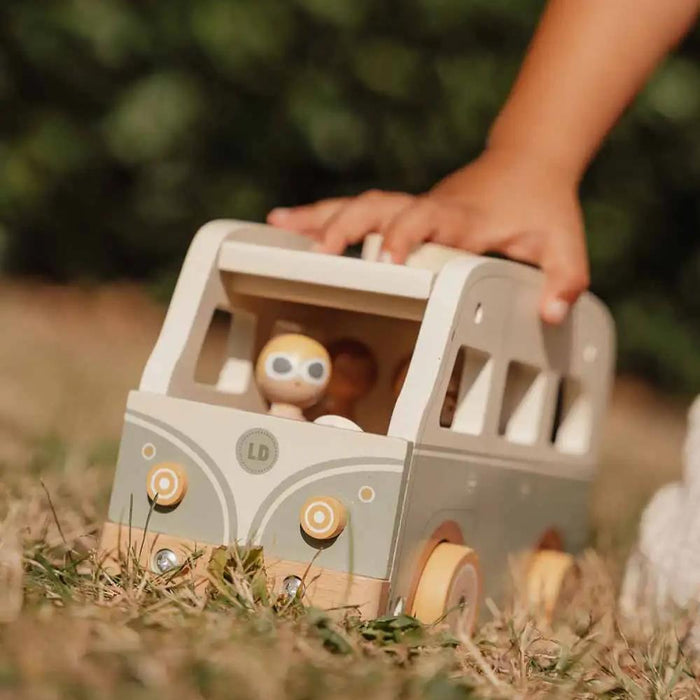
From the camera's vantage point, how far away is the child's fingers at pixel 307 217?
5.18ft

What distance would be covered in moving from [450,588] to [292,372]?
0.30 meters

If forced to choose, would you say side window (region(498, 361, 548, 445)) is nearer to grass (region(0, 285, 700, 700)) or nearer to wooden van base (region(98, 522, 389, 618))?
grass (region(0, 285, 700, 700))

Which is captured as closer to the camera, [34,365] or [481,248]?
[481,248]

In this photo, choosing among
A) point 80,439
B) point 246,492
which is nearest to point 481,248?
point 246,492

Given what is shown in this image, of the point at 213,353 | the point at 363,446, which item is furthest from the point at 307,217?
the point at 213,353

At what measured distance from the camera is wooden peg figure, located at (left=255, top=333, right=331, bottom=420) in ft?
4.64

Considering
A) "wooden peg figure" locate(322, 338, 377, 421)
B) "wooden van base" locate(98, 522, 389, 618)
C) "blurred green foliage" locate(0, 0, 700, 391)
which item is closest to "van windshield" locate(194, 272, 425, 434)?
"wooden peg figure" locate(322, 338, 377, 421)

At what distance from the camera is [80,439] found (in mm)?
2188

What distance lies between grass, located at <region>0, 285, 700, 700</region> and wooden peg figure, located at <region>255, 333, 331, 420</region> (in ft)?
0.84

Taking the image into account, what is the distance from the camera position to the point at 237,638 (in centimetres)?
94

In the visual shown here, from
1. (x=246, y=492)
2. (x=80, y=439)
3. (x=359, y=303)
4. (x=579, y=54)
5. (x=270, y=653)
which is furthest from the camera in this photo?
(x=80, y=439)

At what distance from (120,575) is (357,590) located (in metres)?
0.22

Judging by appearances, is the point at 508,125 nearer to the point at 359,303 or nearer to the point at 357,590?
the point at 359,303

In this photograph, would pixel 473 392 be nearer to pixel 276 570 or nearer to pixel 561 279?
pixel 561 279
